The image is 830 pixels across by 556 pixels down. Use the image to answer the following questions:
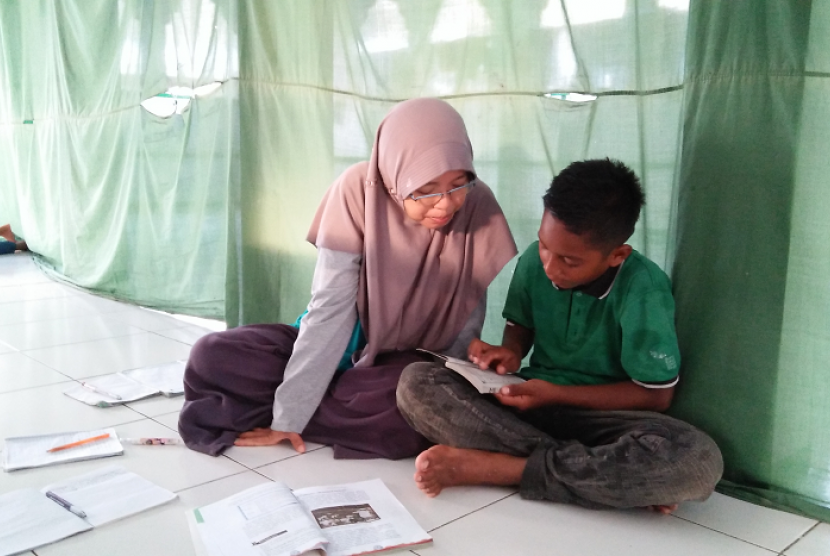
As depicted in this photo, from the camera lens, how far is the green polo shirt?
1.39 m

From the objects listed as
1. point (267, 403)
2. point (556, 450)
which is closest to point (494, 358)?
point (556, 450)

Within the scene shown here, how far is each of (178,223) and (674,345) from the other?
2180mm

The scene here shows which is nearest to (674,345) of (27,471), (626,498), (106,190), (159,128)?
(626,498)

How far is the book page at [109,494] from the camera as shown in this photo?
1301mm

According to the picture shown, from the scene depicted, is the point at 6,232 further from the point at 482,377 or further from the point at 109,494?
the point at 482,377

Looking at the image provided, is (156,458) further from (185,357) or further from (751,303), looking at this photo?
(751,303)

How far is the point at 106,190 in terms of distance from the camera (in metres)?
3.38

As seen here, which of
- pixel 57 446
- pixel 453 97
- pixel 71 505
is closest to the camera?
pixel 71 505

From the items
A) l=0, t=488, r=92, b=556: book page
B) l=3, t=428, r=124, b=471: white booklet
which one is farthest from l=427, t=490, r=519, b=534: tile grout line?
l=3, t=428, r=124, b=471: white booklet

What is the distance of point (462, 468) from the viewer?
141 centimetres

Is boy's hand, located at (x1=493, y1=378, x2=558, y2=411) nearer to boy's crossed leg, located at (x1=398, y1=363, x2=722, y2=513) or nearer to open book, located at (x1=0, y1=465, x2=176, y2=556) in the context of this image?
boy's crossed leg, located at (x1=398, y1=363, x2=722, y2=513)

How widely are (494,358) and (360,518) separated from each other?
1.47 ft

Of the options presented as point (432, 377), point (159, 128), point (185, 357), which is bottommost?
point (185, 357)

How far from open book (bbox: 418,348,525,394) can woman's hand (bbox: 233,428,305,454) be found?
16.2 inches
